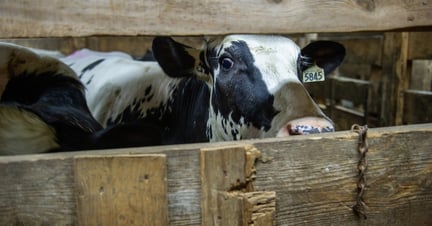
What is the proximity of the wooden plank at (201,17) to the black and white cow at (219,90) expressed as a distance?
0.34 meters

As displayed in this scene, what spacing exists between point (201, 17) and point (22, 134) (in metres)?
0.68

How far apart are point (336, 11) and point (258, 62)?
1.88 ft

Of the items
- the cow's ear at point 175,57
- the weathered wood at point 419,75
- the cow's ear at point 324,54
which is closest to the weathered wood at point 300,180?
the cow's ear at point 324,54

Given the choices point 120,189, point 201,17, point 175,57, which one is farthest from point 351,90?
point 120,189

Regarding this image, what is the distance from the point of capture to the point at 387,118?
3.68 m

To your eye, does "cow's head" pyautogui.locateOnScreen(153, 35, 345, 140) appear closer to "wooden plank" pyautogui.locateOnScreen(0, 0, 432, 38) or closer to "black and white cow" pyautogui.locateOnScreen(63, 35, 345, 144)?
Answer: "black and white cow" pyautogui.locateOnScreen(63, 35, 345, 144)

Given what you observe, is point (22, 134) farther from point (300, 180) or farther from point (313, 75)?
point (313, 75)

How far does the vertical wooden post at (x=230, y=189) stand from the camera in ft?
3.70

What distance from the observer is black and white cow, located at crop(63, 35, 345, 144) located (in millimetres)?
1781

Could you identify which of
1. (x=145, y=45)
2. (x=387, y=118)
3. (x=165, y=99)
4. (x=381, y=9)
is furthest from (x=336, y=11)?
(x=145, y=45)

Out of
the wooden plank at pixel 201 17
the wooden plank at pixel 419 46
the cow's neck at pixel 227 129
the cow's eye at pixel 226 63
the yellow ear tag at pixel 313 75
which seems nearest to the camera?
the wooden plank at pixel 201 17

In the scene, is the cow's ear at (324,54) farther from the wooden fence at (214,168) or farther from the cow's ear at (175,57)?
the wooden fence at (214,168)

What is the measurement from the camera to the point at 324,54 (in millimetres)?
2605

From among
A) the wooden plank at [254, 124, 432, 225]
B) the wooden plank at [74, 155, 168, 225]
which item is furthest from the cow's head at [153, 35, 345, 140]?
the wooden plank at [74, 155, 168, 225]
